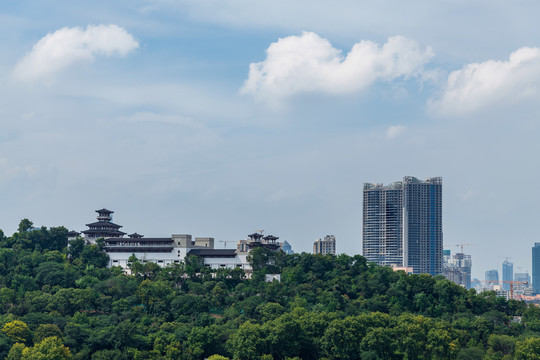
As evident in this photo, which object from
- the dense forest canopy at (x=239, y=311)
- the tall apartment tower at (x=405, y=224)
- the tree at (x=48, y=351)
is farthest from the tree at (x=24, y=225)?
the tall apartment tower at (x=405, y=224)

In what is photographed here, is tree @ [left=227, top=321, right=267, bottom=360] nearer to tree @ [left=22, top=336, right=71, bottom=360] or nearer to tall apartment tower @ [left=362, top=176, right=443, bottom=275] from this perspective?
tree @ [left=22, top=336, right=71, bottom=360]

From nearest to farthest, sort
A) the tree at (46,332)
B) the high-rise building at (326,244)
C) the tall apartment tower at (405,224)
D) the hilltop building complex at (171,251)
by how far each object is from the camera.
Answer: the tree at (46,332), the hilltop building complex at (171,251), the tall apartment tower at (405,224), the high-rise building at (326,244)

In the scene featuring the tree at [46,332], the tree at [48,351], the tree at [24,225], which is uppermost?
the tree at [24,225]

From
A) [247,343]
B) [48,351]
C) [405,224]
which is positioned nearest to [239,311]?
[247,343]

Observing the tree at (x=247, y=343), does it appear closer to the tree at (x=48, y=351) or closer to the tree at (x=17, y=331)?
the tree at (x=48, y=351)

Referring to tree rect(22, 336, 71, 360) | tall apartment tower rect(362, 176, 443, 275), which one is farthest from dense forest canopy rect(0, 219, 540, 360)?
tall apartment tower rect(362, 176, 443, 275)

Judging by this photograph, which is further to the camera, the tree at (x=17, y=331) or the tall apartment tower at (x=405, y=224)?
the tall apartment tower at (x=405, y=224)

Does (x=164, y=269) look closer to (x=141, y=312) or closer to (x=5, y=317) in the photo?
(x=141, y=312)

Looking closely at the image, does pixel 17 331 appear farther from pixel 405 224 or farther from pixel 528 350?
pixel 405 224
